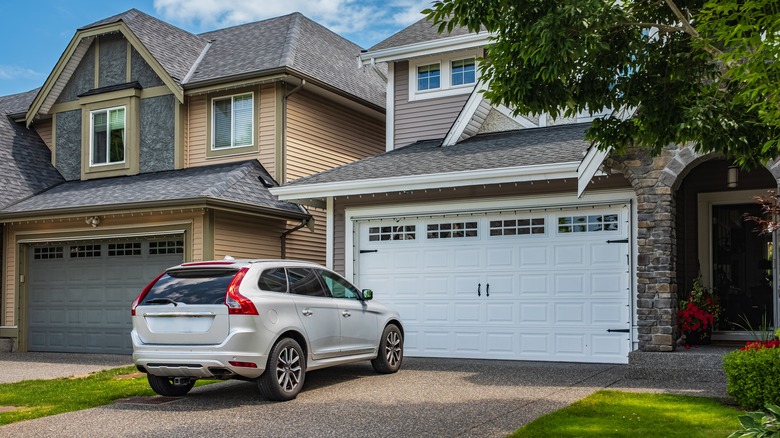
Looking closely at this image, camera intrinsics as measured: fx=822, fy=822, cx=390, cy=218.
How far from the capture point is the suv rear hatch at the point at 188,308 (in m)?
9.09

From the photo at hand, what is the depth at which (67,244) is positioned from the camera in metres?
17.8

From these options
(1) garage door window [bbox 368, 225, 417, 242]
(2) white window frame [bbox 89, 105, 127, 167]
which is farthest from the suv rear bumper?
(2) white window frame [bbox 89, 105, 127, 167]

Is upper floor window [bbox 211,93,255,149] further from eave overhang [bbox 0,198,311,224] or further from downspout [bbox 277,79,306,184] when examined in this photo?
eave overhang [bbox 0,198,311,224]

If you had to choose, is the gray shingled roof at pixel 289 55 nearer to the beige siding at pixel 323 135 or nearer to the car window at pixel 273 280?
the beige siding at pixel 323 135

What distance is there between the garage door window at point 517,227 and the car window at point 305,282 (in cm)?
437

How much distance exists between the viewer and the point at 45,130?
21016 mm

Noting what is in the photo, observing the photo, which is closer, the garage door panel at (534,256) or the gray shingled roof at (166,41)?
the garage door panel at (534,256)

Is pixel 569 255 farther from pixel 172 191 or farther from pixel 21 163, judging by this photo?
pixel 21 163

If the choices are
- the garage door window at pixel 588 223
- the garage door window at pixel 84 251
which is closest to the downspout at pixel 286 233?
the garage door window at pixel 84 251

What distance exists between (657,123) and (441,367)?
18.1ft

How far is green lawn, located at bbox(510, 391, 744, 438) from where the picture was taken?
7.43 m

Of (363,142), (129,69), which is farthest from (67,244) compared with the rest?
(363,142)

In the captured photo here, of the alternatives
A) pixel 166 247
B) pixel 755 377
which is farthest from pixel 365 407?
pixel 166 247

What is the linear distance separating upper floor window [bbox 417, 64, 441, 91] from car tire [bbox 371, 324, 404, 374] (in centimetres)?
709
